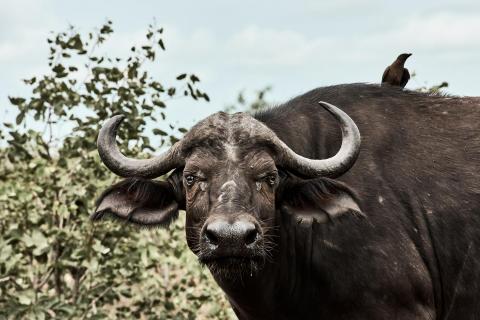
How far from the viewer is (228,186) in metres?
5.05

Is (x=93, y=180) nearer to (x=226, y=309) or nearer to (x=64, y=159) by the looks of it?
(x=64, y=159)

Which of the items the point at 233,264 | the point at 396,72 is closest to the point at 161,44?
the point at 396,72

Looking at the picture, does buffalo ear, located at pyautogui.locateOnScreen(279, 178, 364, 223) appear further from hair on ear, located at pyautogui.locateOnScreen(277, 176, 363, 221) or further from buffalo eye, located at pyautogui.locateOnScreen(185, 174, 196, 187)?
buffalo eye, located at pyautogui.locateOnScreen(185, 174, 196, 187)

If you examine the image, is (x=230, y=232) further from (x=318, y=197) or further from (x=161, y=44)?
(x=161, y=44)

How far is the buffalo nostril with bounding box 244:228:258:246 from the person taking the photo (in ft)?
15.9

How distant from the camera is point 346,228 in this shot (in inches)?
222

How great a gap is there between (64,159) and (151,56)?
3.71ft

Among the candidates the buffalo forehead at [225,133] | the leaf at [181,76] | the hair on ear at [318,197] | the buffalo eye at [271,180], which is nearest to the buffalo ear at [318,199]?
the hair on ear at [318,197]

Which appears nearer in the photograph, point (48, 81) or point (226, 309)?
point (48, 81)

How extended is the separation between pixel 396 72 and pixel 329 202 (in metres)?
1.69

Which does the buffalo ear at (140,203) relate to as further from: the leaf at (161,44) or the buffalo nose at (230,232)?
the leaf at (161,44)

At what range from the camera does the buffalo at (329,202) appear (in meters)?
5.20

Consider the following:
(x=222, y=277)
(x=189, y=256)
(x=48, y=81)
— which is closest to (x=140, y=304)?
(x=189, y=256)

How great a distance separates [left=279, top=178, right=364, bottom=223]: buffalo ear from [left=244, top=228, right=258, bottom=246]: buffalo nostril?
26.8 inches
